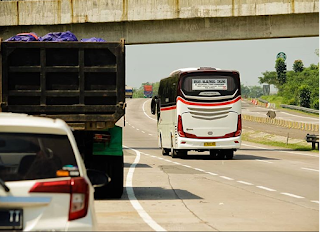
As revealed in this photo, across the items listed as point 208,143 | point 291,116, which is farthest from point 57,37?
point 291,116

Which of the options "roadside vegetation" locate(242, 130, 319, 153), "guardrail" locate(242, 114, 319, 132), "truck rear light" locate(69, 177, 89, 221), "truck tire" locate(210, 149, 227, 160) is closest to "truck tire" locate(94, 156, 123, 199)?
"truck rear light" locate(69, 177, 89, 221)

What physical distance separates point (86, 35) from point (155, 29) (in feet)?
11.0

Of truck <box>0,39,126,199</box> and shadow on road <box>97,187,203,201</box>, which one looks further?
shadow on road <box>97,187,203,201</box>

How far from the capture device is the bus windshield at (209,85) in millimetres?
33781

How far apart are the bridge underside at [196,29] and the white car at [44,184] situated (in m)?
34.4

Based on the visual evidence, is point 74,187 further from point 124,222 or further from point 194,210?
point 194,210

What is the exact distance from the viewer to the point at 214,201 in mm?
16016

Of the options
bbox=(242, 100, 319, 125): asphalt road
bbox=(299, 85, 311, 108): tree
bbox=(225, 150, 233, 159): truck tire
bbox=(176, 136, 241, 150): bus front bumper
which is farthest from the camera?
bbox=(299, 85, 311, 108): tree

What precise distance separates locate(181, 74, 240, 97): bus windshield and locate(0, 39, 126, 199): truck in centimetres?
1796

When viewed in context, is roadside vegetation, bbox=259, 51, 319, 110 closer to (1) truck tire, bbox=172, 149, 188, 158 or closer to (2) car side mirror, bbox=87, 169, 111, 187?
(1) truck tire, bbox=172, 149, 188, 158

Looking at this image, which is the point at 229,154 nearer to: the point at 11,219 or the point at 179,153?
the point at 179,153

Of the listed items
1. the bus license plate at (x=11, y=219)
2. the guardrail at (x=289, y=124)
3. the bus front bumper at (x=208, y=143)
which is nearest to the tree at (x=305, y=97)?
the guardrail at (x=289, y=124)

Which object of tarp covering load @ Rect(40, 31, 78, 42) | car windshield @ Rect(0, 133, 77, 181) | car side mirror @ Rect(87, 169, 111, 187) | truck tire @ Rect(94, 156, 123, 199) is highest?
tarp covering load @ Rect(40, 31, 78, 42)

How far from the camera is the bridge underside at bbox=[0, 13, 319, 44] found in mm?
40531
